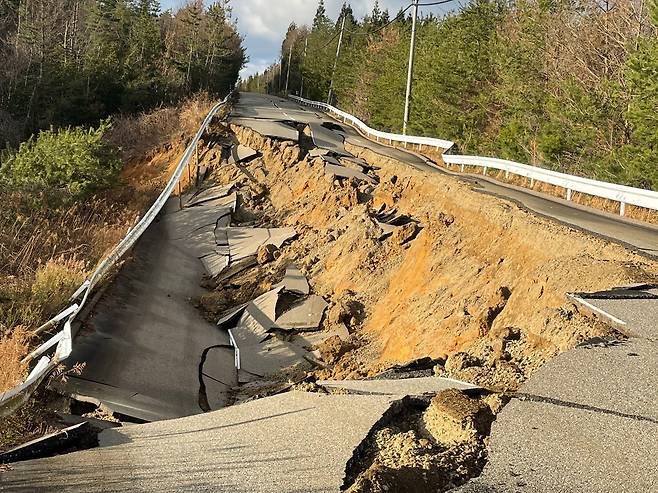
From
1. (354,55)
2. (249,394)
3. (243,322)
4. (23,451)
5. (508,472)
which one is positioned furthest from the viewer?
(354,55)

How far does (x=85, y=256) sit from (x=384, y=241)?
22.5 ft

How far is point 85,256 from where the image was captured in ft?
43.8

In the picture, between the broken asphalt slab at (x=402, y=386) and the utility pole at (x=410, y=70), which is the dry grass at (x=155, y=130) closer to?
the utility pole at (x=410, y=70)

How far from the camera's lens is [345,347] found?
10805 mm

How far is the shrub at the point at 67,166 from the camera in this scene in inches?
746

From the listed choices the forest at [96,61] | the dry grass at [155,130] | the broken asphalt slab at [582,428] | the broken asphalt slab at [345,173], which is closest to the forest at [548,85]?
the broken asphalt slab at [345,173]

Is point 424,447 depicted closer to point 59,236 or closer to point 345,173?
point 59,236

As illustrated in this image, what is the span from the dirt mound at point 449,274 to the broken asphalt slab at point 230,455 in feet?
5.16

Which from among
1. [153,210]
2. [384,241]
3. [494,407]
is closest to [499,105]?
[384,241]

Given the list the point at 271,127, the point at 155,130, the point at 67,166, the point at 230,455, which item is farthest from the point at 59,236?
the point at 155,130

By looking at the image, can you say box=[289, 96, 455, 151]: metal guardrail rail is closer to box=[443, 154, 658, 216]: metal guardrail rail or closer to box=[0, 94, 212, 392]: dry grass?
box=[443, 154, 658, 216]: metal guardrail rail

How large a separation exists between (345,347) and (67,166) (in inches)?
532

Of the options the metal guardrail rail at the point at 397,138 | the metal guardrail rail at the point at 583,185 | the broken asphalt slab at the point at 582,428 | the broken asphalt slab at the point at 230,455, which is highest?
the metal guardrail rail at the point at 397,138

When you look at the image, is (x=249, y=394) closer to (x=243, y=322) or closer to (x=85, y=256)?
(x=243, y=322)
